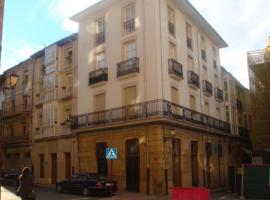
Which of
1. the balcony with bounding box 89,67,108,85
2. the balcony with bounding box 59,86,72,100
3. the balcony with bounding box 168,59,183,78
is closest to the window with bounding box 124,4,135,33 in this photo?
the balcony with bounding box 89,67,108,85

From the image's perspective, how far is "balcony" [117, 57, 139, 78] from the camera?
78.4 ft

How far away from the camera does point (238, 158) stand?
36.8m

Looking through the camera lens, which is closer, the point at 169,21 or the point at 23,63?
the point at 169,21

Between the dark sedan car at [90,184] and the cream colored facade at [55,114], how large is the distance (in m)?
5.81

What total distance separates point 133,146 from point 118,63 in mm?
5650

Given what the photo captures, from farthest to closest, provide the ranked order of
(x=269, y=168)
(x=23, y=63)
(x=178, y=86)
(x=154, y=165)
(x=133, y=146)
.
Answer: (x=23, y=63)
(x=178, y=86)
(x=133, y=146)
(x=154, y=165)
(x=269, y=168)

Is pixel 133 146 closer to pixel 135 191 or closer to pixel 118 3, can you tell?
pixel 135 191

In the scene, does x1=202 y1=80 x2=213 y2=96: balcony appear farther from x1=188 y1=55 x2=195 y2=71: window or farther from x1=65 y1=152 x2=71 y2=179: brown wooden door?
x1=65 y1=152 x2=71 y2=179: brown wooden door

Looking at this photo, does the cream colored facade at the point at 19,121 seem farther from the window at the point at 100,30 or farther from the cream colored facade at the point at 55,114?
the window at the point at 100,30

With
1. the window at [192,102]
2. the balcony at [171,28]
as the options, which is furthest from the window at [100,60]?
the window at [192,102]

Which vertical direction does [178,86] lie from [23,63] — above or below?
below

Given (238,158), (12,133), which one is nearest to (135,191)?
(238,158)

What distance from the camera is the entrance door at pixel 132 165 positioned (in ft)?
75.8

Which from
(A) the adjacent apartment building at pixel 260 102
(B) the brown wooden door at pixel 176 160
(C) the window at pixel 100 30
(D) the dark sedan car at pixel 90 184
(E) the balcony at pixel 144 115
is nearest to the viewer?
(D) the dark sedan car at pixel 90 184
